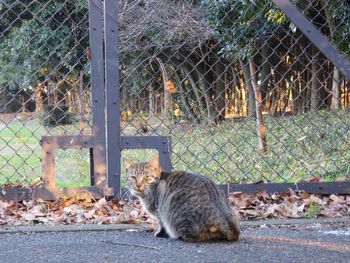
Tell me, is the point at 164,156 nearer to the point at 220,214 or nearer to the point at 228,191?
the point at 228,191

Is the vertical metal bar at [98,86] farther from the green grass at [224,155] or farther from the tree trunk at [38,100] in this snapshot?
the tree trunk at [38,100]

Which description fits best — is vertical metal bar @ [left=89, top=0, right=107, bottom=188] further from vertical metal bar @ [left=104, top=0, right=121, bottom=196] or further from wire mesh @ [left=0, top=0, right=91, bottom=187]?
wire mesh @ [left=0, top=0, right=91, bottom=187]

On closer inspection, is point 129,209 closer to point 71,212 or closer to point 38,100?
point 71,212

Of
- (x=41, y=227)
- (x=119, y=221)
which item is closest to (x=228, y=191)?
(x=119, y=221)

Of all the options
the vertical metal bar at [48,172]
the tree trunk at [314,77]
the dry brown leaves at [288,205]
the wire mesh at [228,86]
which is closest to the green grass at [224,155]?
the wire mesh at [228,86]

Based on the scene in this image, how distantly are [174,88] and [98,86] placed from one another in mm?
2603

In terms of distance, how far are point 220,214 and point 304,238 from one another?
1.86ft

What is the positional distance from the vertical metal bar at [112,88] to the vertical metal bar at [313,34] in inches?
48.1

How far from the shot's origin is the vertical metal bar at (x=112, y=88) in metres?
4.33

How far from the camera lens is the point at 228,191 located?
14.8 ft

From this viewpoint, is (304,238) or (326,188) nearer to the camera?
(304,238)

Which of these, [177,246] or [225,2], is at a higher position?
[225,2]

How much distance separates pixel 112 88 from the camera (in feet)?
14.3

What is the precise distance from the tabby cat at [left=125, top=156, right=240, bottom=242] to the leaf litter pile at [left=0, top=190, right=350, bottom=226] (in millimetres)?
332
